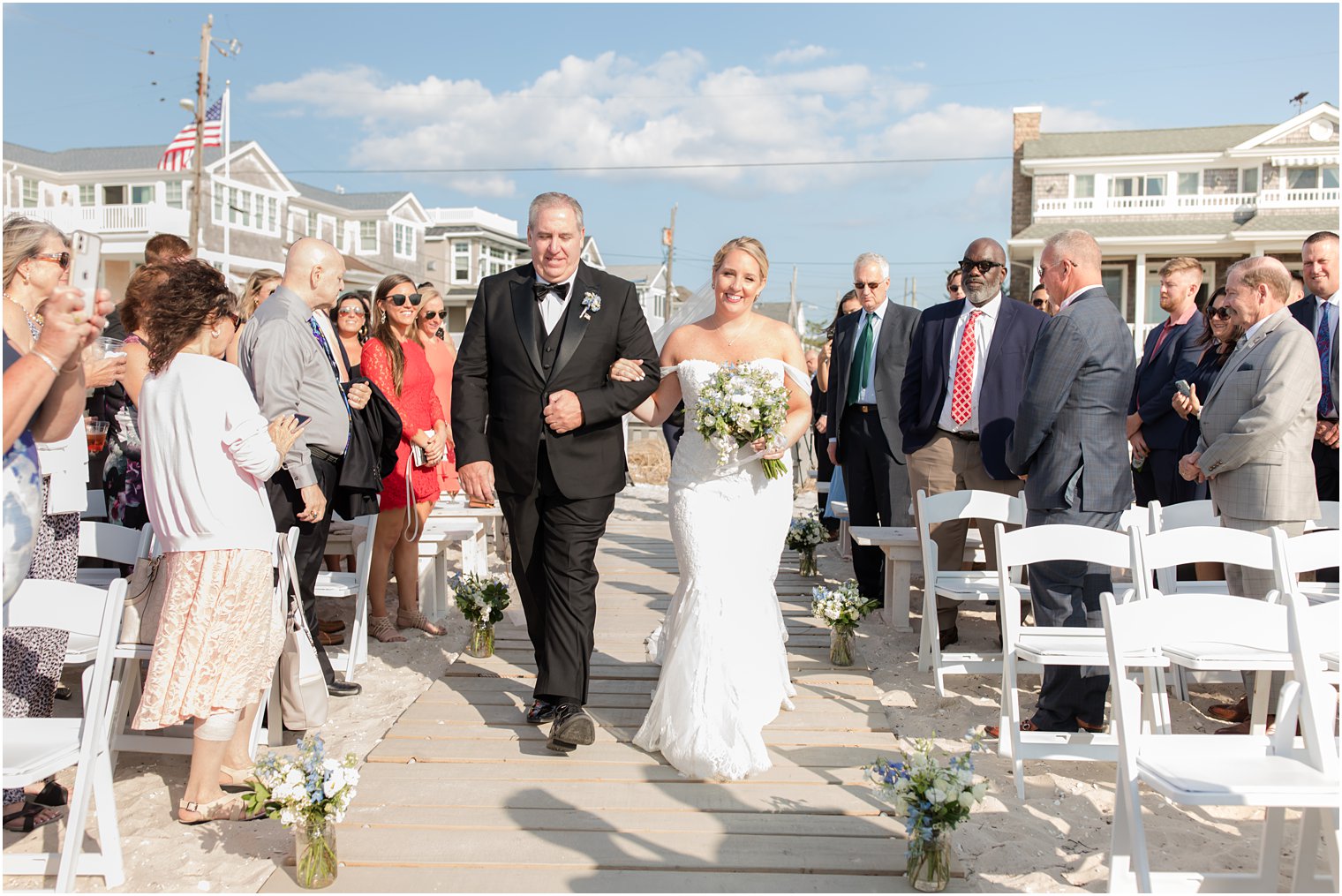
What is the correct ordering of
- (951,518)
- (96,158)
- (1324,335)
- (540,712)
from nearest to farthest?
(540,712) < (951,518) < (1324,335) < (96,158)

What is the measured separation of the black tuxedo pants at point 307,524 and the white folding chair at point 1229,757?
3780 mm

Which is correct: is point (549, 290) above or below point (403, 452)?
above

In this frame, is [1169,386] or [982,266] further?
[1169,386]

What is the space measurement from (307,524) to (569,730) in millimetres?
Answer: 1907

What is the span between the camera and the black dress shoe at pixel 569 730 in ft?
15.8

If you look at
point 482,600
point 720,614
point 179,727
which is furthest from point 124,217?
point 720,614

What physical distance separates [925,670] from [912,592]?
2497 mm

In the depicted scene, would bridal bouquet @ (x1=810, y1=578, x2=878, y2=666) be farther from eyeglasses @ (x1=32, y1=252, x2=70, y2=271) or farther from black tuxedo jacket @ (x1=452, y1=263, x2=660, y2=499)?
eyeglasses @ (x1=32, y1=252, x2=70, y2=271)

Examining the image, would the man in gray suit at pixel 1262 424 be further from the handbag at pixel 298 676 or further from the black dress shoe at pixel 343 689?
the black dress shoe at pixel 343 689

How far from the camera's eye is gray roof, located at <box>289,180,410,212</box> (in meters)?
45.0

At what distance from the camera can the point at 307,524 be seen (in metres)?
5.59

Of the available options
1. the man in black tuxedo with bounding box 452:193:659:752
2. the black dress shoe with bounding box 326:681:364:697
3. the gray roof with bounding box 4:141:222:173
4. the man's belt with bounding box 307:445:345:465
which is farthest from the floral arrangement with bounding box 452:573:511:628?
the gray roof with bounding box 4:141:222:173

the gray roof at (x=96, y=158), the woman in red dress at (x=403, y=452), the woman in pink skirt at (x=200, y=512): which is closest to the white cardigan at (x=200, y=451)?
the woman in pink skirt at (x=200, y=512)

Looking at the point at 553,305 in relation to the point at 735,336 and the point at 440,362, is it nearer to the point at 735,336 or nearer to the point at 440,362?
the point at 735,336
